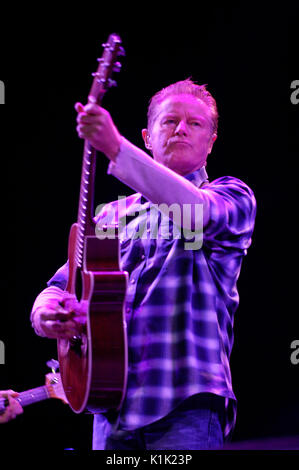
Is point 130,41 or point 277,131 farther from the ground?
point 130,41

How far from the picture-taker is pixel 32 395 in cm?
359

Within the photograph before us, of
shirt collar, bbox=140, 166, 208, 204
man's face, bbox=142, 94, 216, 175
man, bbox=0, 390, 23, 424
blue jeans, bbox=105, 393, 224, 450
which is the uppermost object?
man's face, bbox=142, 94, 216, 175

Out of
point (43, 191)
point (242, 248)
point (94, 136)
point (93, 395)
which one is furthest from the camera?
point (43, 191)

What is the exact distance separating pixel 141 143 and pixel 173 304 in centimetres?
207

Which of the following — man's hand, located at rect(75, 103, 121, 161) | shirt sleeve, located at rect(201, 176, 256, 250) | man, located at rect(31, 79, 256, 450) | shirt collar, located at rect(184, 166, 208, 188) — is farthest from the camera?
shirt collar, located at rect(184, 166, 208, 188)

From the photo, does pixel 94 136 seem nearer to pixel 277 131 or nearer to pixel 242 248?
pixel 242 248

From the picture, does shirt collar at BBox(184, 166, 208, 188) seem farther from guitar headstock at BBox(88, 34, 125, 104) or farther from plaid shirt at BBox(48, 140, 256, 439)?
guitar headstock at BBox(88, 34, 125, 104)

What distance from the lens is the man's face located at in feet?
7.00

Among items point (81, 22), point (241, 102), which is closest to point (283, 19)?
point (241, 102)

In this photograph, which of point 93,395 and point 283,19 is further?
point 283,19

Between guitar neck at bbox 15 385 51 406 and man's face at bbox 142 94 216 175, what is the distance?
2.07m

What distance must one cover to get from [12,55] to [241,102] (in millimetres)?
1497

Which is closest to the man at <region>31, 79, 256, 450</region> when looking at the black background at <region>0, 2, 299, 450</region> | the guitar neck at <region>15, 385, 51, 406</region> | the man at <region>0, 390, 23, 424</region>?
the black background at <region>0, 2, 299, 450</region>

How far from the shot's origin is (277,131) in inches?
133
